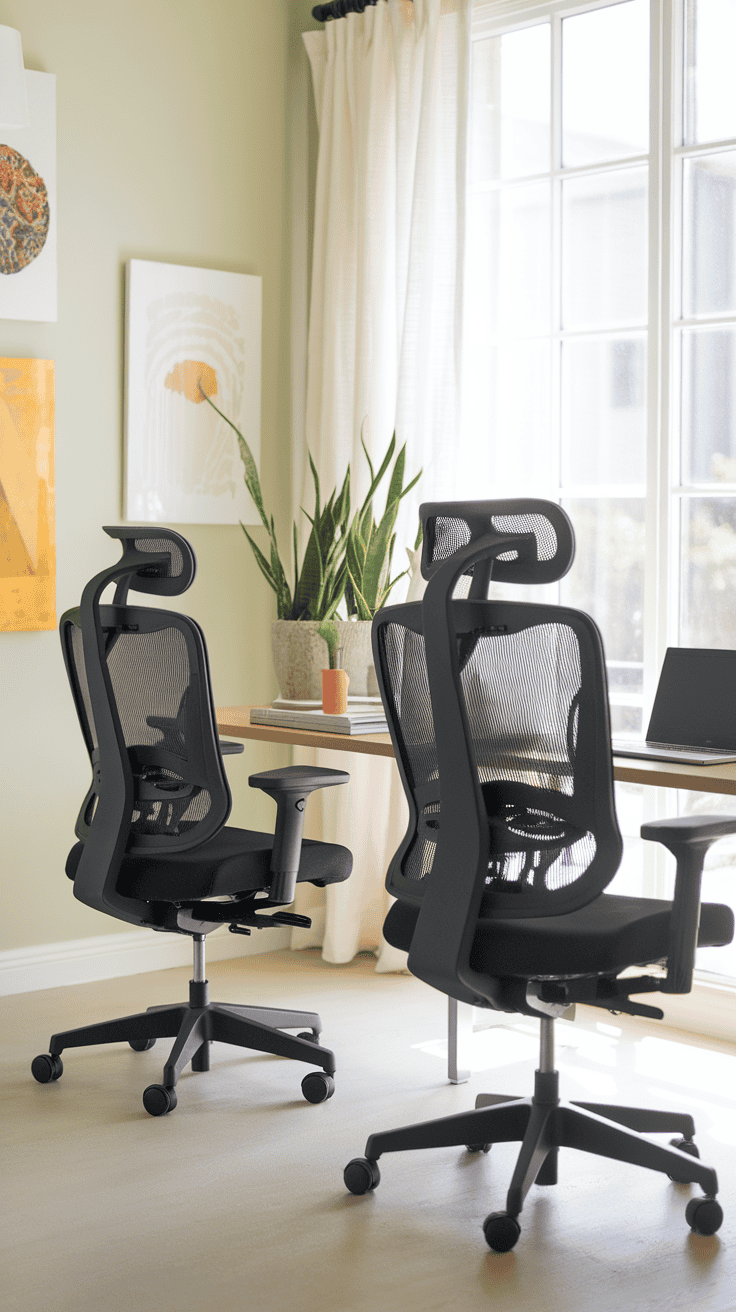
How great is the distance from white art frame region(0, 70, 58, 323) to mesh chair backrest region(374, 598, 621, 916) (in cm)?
197

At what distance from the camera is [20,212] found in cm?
396

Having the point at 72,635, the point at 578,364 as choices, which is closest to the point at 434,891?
the point at 72,635

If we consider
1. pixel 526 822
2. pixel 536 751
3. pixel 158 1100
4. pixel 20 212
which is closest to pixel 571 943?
pixel 526 822

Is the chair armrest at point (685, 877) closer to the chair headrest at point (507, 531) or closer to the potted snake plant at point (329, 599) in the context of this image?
the chair headrest at point (507, 531)

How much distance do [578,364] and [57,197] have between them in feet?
4.89

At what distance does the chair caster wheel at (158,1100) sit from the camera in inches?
121

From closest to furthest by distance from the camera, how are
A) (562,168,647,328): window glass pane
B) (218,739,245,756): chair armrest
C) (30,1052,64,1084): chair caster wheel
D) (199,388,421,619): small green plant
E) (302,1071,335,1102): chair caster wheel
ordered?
(302,1071,335,1102): chair caster wheel, (30,1052,64,1084): chair caster wheel, (218,739,245,756): chair armrest, (199,388,421,619): small green plant, (562,168,647,328): window glass pane

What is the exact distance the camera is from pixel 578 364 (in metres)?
3.98

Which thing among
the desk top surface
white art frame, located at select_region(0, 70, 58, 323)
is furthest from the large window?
white art frame, located at select_region(0, 70, 58, 323)

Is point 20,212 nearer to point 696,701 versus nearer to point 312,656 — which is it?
point 312,656

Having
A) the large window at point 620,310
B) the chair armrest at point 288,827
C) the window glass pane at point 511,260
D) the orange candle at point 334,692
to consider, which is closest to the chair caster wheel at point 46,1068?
the chair armrest at point 288,827

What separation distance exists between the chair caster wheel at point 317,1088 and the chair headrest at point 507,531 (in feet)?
3.97

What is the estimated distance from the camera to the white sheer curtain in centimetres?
408

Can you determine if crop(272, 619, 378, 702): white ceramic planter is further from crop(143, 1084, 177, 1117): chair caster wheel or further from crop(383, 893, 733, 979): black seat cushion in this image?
crop(383, 893, 733, 979): black seat cushion
